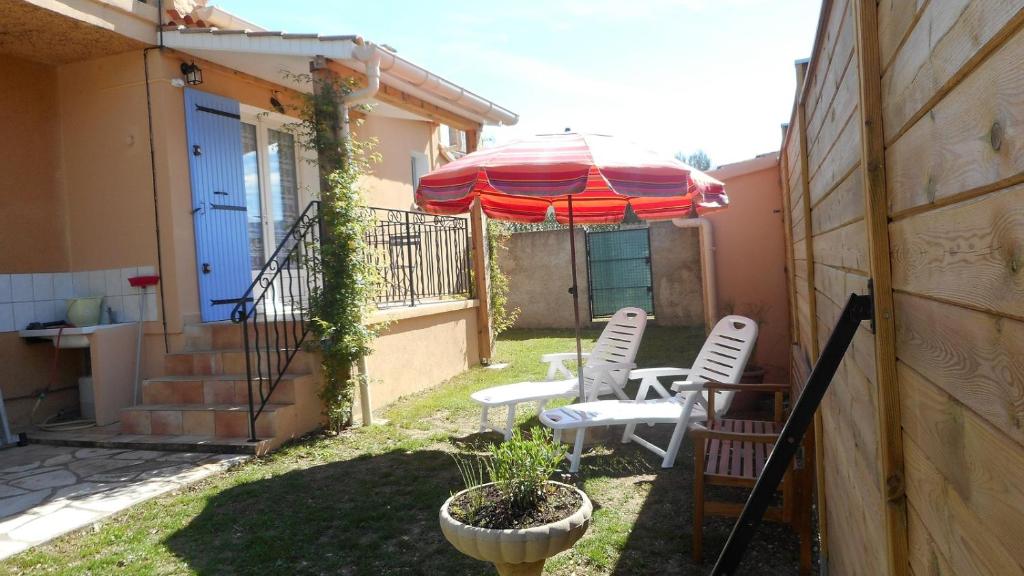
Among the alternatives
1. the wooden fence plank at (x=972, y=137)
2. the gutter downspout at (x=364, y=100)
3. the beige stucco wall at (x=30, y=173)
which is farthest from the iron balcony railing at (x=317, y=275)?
the wooden fence plank at (x=972, y=137)

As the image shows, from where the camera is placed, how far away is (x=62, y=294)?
6660mm

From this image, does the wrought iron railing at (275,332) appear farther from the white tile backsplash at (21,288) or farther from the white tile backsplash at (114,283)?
the white tile backsplash at (21,288)

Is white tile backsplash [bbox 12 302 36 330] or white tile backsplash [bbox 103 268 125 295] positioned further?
white tile backsplash [bbox 103 268 125 295]

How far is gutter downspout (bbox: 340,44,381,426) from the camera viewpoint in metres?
6.03

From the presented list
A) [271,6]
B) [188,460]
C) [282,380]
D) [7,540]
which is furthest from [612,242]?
[7,540]

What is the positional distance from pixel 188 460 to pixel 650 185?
12.6 ft

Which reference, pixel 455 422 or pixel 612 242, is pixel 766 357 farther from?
pixel 612 242

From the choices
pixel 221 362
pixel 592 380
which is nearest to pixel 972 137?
pixel 592 380

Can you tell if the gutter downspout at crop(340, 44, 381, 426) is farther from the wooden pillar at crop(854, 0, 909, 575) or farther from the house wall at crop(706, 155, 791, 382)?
the wooden pillar at crop(854, 0, 909, 575)

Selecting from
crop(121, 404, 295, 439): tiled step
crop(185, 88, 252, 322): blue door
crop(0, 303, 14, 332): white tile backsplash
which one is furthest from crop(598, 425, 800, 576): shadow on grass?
crop(0, 303, 14, 332): white tile backsplash

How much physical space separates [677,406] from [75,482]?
4.11m

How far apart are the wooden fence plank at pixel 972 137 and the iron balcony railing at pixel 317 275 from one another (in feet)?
16.2

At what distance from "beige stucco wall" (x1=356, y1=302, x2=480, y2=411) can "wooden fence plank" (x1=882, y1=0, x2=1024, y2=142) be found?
214 inches

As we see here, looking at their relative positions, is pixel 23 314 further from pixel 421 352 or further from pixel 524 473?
pixel 524 473
